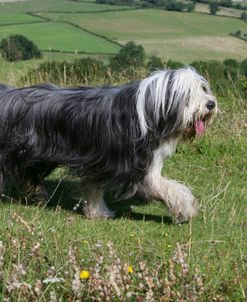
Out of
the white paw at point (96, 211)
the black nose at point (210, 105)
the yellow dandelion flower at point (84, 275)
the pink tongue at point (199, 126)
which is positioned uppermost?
the black nose at point (210, 105)

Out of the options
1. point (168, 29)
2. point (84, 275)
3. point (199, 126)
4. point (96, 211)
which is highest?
point (199, 126)

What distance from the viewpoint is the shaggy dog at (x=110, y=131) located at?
5.11m

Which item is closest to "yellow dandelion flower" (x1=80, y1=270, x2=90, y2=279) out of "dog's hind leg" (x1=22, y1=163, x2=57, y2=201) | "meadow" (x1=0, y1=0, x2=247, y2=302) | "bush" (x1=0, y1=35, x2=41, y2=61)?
"meadow" (x1=0, y1=0, x2=247, y2=302)

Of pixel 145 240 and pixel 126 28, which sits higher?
pixel 145 240

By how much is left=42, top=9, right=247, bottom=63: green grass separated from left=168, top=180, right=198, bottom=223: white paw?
23.4m

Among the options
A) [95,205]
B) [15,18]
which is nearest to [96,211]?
[95,205]

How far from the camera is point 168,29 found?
39.4m

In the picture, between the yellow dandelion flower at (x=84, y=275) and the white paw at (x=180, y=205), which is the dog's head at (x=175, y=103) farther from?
the yellow dandelion flower at (x=84, y=275)

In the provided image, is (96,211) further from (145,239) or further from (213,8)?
(213,8)

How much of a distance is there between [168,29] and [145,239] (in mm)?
35789

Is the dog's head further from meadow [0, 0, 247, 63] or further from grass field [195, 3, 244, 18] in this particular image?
grass field [195, 3, 244, 18]

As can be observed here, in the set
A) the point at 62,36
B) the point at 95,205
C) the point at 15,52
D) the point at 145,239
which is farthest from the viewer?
the point at 62,36

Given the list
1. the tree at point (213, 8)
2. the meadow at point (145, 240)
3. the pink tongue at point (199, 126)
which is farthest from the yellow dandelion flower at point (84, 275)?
the tree at point (213, 8)

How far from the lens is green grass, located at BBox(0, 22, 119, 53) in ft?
82.1
